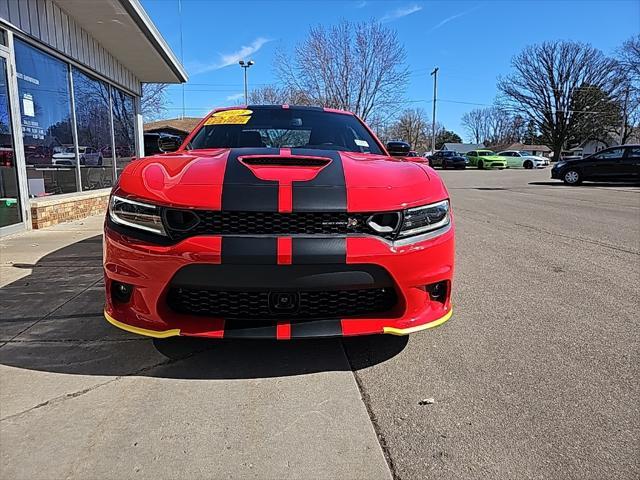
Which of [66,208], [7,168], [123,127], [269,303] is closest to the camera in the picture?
[269,303]

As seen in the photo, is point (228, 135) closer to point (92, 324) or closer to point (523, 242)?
point (92, 324)

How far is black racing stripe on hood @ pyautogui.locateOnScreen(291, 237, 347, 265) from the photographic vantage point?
6.53ft

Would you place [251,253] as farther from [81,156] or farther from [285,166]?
[81,156]

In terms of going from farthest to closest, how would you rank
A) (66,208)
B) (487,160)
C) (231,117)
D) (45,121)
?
(487,160), (66,208), (45,121), (231,117)

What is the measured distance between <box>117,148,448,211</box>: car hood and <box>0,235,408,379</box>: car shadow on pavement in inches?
32.7

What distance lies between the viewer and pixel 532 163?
40281mm

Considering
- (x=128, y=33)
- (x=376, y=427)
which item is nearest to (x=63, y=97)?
(x=128, y=33)

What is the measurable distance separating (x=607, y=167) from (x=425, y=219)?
1719cm

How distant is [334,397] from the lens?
2.10m

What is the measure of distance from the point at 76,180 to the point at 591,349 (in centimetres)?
850

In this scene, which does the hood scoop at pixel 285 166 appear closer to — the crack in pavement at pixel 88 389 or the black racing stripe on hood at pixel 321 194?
the black racing stripe on hood at pixel 321 194

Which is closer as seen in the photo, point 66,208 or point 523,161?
point 66,208

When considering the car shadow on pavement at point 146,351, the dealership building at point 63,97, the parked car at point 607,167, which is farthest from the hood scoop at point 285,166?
the parked car at point 607,167

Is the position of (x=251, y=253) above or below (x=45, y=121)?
below
